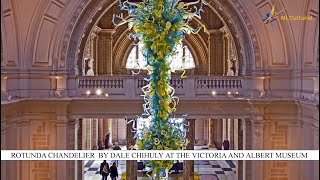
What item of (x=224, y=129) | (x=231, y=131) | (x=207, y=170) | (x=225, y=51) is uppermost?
(x=225, y=51)

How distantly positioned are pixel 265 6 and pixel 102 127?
497 inches

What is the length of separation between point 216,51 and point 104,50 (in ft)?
16.3

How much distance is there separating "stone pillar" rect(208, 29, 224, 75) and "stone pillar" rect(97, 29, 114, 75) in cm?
444

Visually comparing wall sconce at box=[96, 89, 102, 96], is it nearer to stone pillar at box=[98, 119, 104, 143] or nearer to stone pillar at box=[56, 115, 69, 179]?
stone pillar at box=[56, 115, 69, 179]

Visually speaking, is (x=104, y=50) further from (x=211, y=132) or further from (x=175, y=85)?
(x=175, y=85)

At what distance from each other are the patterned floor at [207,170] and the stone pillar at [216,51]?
407 cm

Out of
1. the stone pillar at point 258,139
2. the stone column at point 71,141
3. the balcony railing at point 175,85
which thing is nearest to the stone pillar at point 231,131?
the balcony railing at point 175,85

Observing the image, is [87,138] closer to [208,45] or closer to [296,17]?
[208,45]

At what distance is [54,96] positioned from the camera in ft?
37.8

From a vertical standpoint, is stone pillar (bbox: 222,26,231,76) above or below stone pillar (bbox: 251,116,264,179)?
above

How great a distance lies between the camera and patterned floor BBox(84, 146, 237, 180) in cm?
1622

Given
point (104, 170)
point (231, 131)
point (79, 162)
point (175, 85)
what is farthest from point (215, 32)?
point (79, 162)

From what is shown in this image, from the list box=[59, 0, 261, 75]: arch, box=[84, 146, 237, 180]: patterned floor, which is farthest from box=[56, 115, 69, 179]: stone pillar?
box=[84, 146, 237, 180]: patterned floor

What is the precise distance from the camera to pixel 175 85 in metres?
11.9
